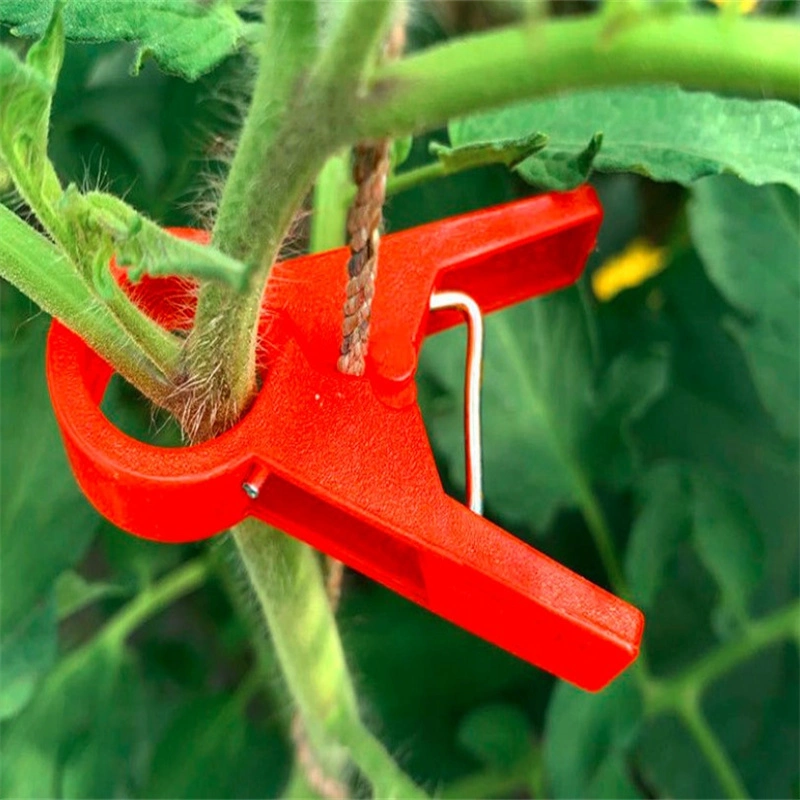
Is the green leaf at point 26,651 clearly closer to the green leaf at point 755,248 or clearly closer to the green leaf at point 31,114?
the green leaf at point 31,114

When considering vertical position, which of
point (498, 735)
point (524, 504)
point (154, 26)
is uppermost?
point (154, 26)

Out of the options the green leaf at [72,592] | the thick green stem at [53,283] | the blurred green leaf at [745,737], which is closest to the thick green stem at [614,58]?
the thick green stem at [53,283]

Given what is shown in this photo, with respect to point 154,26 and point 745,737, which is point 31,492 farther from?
point 745,737

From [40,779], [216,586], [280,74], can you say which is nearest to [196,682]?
[216,586]

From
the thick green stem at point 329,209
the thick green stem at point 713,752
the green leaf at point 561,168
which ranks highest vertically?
the green leaf at point 561,168

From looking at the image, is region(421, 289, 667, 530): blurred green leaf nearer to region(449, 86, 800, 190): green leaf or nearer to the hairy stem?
region(449, 86, 800, 190): green leaf

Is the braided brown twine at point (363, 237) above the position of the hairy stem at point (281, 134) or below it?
below

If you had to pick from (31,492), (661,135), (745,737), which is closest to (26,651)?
(31,492)
